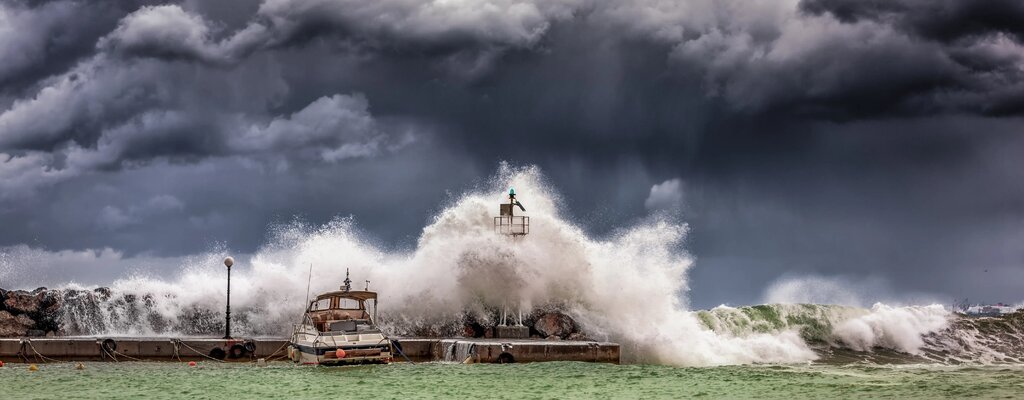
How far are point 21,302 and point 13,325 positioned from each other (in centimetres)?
132

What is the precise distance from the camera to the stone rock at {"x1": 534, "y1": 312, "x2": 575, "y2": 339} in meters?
40.3

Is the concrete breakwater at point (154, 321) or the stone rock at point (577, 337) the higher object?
the concrete breakwater at point (154, 321)

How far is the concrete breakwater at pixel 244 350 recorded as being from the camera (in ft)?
111

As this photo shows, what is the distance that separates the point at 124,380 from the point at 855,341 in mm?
33192

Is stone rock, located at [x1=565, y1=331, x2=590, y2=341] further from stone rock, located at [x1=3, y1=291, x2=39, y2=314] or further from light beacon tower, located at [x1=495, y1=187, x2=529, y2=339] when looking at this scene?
stone rock, located at [x1=3, y1=291, x2=39, y2=314]

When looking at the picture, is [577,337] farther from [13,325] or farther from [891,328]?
[13,325]

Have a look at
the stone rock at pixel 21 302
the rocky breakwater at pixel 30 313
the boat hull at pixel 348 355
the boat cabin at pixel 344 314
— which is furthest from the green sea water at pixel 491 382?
the stone rock at pixel 21 302

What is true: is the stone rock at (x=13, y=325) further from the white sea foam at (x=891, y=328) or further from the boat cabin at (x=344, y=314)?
the white sea foam at (x=891, y=328)

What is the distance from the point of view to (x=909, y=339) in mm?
50625

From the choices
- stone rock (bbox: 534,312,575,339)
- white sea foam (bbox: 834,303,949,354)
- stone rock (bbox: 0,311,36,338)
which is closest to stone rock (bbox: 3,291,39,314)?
stone rock (bbox: 0,311,36,338)

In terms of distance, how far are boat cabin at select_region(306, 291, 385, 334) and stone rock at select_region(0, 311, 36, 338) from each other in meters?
13.2

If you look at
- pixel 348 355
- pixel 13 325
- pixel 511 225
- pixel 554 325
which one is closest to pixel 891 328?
pixel 554 325

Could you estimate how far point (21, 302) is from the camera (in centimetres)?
4319

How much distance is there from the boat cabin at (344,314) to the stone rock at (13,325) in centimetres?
1321
